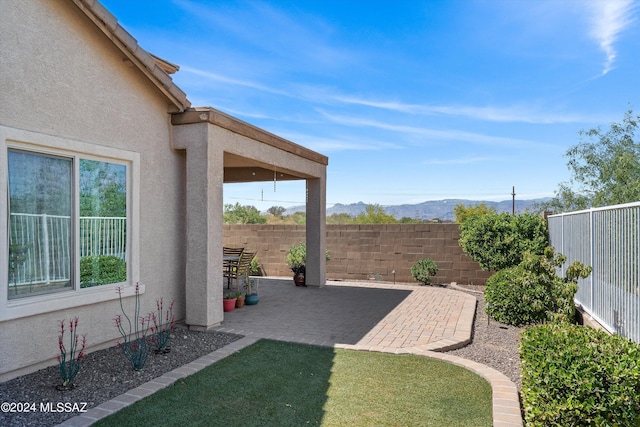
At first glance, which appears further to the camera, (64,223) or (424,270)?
(424,270)

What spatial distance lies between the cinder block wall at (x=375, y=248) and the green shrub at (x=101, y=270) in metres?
8.98

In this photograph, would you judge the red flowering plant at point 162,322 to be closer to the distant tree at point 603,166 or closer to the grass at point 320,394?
the grass at point 320,394

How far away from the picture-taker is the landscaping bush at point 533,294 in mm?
6887

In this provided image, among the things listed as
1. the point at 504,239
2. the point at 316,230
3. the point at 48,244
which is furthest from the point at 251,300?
the point at 504,239

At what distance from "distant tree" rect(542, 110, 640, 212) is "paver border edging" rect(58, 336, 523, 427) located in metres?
14.6

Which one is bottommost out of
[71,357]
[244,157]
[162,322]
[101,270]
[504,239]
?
[162,322]

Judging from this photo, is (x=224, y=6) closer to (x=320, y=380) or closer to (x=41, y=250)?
(x=41, y=250)

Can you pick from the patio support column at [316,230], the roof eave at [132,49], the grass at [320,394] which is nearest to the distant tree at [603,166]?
the patio support column at [316,230]

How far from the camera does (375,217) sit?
24.5m

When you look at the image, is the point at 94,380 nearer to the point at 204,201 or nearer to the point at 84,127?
the point at 204,201

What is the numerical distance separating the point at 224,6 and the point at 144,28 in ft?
8.12

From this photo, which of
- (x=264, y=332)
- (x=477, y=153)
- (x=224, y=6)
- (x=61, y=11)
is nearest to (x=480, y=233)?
(x=264, y=332)

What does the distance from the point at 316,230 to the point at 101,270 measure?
6889 mm

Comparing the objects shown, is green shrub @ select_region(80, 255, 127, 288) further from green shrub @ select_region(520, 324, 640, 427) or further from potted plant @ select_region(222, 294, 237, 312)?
green shrub @ select_region(520, 324, 640, 427)
